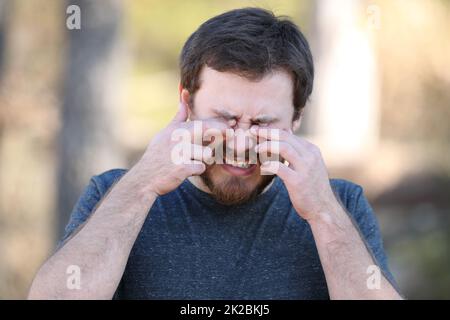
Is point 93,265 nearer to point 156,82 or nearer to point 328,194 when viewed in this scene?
point 328,194

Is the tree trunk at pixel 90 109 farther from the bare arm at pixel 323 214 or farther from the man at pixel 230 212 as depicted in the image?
the bare arm at pixel 323 214

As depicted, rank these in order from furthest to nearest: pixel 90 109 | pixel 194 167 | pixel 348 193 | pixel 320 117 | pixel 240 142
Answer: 1. pixel 320 117
2. pixel 90 109
3. pixel 348 193
4. pixel 240 142
5. pixel 194 167

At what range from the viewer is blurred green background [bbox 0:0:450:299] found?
20.8 feet

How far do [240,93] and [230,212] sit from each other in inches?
17.2

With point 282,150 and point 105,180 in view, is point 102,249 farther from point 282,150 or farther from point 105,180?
point 282,150

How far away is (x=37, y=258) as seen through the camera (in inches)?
298

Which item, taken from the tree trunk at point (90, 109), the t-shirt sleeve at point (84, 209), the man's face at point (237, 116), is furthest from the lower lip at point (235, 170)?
the tree trunk at point (90, 109)

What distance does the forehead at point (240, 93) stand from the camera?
3070mm

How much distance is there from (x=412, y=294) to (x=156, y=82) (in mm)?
11798

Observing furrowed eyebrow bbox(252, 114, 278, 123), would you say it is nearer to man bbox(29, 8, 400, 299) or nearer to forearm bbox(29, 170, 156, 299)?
man bbox(29, 8, 400, 299)

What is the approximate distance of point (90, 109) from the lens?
6258 millimetres

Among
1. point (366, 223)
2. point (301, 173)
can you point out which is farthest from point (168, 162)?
point (366, 223)

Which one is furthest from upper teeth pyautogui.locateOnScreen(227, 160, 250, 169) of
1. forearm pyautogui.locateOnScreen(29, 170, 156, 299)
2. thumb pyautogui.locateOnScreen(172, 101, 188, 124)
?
forearm pyautogui.locateOnScreen(29, 170, 156, 299)
